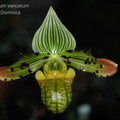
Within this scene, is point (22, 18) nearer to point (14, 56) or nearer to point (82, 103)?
point (14, 56)

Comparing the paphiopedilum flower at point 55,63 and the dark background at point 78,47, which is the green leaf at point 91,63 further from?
the dark background at point 78,47

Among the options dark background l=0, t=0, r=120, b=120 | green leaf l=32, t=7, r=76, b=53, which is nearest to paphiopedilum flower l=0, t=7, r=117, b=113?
green leaf l=32, t=7, r=76, b=53

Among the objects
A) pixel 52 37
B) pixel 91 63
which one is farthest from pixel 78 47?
pixel 52 37

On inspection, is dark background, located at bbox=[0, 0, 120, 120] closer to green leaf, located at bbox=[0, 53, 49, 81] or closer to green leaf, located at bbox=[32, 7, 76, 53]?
green leaf, located at bbox=[0, 53, 49, 81]

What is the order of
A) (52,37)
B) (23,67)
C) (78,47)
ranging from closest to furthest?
(52,37) → (23,67) → (78,47)

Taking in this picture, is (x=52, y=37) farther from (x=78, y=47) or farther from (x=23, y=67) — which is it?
(x=78, y=47)

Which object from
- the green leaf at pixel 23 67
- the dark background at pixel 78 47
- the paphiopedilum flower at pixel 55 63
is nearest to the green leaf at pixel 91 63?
the paphiopedilum flower at pixel 55 63

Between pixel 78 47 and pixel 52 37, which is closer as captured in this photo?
pixel 52 37
